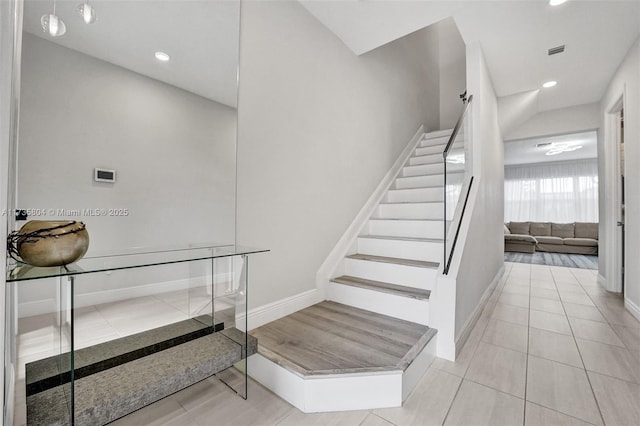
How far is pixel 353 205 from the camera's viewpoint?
10.2ft

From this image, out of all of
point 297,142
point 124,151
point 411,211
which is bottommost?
point 411,211

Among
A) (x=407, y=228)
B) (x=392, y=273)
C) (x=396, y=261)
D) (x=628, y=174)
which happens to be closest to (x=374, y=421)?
(x=392, y=273)

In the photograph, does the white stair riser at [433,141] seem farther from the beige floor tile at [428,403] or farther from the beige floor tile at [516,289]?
the beige floor tile at [428,403]

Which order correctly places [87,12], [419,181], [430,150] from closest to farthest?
[87,12] < [419,181] < [430,150]

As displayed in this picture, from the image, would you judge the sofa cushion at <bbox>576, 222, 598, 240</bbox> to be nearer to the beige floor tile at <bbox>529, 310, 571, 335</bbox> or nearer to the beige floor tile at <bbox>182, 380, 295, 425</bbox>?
the beige floor tile at <bbox>529, 310, 571, 335</bbox>

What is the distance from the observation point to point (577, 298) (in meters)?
3.42

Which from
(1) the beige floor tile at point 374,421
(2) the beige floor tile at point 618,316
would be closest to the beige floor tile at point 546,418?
(1) the beige floor tile at point 374,421

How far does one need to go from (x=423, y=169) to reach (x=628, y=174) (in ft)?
6.63

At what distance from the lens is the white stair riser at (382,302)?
2.11 metres

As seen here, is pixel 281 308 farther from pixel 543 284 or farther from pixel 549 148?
pixel 549 148

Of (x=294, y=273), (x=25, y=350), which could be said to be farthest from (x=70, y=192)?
(x=294, y=273)

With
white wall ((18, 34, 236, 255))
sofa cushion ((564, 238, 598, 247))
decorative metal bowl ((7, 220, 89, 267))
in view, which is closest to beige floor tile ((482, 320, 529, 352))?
white wall ((18, 34, 236, 255))

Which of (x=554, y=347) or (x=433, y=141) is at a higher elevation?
(x=433, y=141)

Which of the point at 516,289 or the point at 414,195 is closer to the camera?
the point at 414,195
